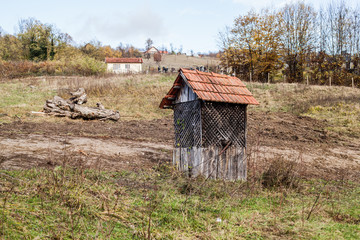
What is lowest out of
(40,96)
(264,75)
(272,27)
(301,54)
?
(40,96)

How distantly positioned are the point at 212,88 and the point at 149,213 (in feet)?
12.4

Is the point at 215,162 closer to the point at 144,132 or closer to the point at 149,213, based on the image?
the point at 149,213

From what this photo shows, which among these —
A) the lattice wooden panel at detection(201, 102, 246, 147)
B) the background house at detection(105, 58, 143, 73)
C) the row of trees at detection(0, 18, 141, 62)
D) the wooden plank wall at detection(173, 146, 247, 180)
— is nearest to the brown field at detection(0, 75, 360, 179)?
the wooden plank wall at detection(173, 146, 247, 180)

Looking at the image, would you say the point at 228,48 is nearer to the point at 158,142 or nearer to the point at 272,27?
the point at 272,27

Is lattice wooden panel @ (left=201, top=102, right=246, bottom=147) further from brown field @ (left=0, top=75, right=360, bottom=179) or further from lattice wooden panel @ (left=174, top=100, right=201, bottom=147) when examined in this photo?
brown field @ (left=0, top=75, right=360, bottom=179)

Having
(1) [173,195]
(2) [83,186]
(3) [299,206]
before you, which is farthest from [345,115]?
(2) [83,186]

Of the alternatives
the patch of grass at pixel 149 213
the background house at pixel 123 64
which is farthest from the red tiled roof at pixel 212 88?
the background house at pixel 123 64

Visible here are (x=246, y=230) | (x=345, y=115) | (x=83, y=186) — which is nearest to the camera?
(x=246, y=230)

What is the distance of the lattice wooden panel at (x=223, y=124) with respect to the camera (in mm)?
6883

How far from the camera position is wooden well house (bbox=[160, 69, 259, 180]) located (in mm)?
6832

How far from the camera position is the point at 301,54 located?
33781 mm

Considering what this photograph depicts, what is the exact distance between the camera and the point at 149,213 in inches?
172

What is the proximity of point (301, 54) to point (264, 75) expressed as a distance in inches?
196

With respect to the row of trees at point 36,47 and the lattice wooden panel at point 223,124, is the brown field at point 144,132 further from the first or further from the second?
the row of trees at point 36,47
